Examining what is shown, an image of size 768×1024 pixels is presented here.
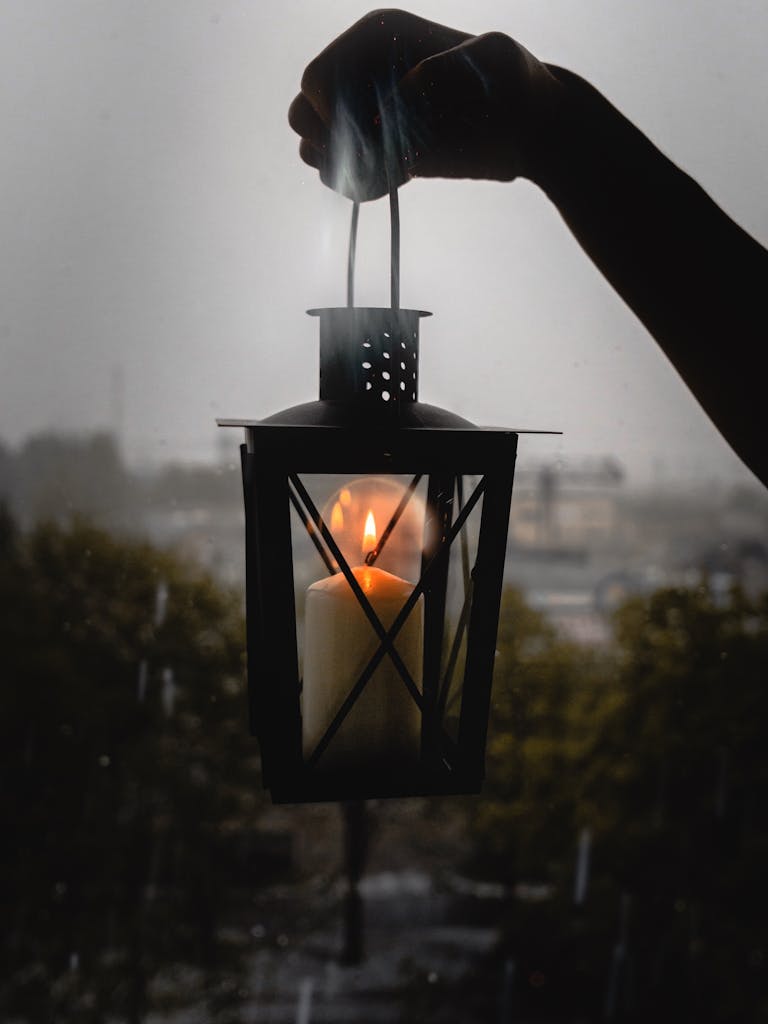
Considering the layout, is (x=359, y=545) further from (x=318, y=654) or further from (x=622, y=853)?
(x=622, y=853)

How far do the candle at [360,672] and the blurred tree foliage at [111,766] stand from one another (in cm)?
133

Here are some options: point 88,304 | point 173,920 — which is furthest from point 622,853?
point 88,304

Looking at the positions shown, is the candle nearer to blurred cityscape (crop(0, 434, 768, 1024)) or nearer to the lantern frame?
the lantern frame

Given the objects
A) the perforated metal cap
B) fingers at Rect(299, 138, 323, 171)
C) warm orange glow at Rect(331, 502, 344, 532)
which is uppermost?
fingers at Rect(299, 138, 323, 171)

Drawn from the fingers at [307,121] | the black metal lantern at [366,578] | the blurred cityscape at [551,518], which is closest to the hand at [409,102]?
the fingers at [307,121]

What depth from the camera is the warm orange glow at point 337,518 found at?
632 mm

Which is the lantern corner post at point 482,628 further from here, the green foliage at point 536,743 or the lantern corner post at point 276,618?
the green foliage at point 536,743

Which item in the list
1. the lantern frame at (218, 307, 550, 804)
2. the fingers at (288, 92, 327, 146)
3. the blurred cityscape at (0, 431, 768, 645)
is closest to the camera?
the lantern frame at (218, 307, 550, 804)

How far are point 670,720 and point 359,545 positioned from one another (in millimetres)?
1531

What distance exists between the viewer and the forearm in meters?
0.72

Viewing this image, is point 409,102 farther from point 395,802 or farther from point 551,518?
point 395,802

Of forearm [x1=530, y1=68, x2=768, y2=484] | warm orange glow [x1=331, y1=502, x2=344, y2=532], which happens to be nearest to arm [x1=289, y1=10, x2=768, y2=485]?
forearm [x1=530, y1=68, x2=768, y2=484]

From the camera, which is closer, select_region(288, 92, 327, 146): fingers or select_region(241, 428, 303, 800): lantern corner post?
select_region(241, 428, 303, 800): lantern corner post

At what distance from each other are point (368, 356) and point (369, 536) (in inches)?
4.7
